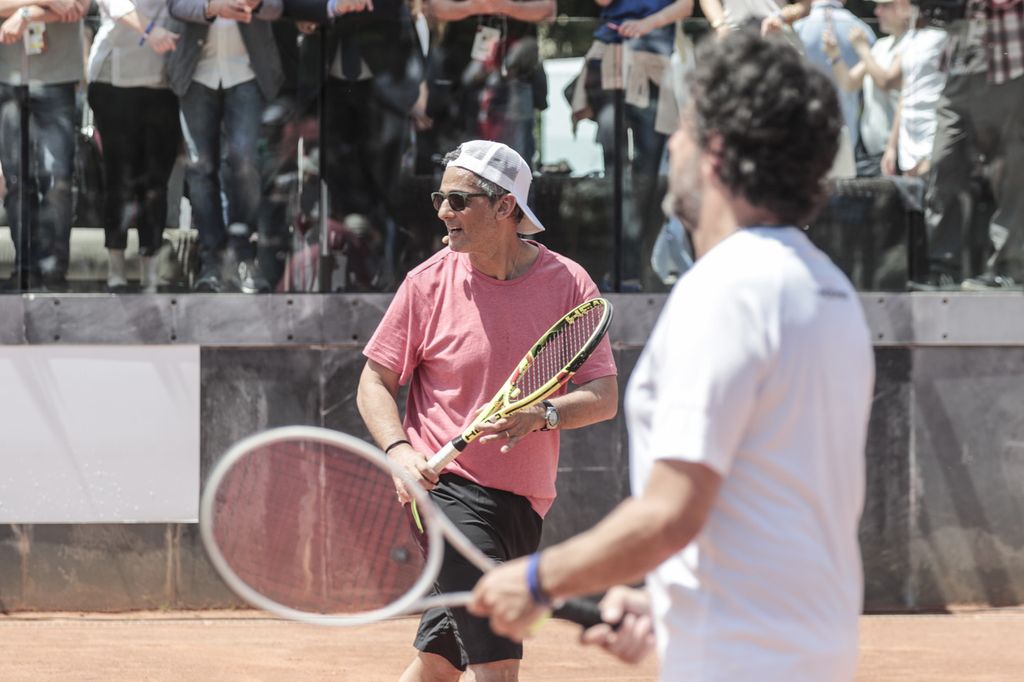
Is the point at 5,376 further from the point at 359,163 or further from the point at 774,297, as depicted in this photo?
the point at 774,297

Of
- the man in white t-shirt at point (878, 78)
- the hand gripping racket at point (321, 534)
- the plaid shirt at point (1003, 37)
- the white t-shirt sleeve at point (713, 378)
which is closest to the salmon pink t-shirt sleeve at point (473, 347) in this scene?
the hand gripping racket at point (321, 534)

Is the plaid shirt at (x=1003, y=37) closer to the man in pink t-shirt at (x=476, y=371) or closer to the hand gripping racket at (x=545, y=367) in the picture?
the man in pink t-shirt at (x=476, y=371)

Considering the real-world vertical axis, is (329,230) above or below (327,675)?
above

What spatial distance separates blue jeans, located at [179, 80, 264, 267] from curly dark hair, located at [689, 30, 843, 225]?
250 inches

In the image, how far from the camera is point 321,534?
363 centimetres

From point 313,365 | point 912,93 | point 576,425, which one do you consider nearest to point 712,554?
point 576,425

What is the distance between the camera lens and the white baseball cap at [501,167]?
4.87m

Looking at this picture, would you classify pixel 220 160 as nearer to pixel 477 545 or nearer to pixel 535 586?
pixel 477 545

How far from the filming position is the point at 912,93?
30.0 feet

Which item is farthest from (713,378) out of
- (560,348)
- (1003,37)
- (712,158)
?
(1003,37)

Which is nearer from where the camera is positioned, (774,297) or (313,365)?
(774,297)

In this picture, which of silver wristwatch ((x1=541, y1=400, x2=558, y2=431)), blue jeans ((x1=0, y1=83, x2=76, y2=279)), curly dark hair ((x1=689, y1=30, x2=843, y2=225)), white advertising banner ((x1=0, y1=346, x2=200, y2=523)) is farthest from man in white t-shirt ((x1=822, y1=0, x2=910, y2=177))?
curly dark hair ((x1=689, y1=30, x2=843, y2=225))

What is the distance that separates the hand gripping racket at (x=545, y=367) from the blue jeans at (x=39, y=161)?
4536mm

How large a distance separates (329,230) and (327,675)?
264 centimetres
